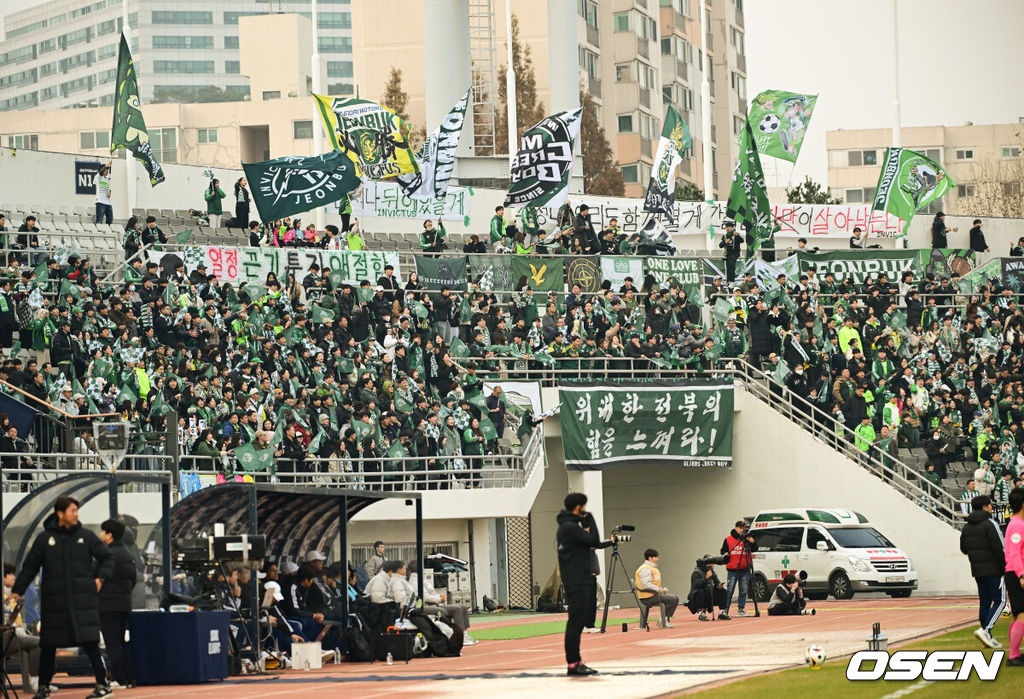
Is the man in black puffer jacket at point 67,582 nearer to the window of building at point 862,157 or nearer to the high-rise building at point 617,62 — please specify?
the high-rise building at point 617,62

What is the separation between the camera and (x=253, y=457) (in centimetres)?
3256

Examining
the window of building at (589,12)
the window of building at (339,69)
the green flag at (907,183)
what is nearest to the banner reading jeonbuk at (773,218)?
the green flag at (907,183)

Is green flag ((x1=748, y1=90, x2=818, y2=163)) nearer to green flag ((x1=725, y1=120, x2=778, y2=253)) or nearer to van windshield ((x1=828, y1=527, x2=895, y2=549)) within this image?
green flag ((x1=725, y1=120, x2=778, y2=253))

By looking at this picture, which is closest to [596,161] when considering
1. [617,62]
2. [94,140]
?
[617,62]

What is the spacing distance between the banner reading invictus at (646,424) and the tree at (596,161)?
39.2 metres

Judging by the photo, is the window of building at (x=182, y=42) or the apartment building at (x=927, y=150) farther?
the window of building at (x=182, y=42)

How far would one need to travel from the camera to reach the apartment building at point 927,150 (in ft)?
405

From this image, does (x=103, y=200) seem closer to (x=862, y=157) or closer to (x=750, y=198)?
(x=750, y=198)

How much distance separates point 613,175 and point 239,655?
2566 inches

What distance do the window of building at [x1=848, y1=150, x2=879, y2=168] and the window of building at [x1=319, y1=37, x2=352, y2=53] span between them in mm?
48357

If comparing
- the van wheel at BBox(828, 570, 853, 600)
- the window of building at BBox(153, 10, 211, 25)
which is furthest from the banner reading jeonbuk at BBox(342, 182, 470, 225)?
the window of building at BBox(153, 10, 211, 25)

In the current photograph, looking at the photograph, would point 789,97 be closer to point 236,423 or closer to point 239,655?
point 236,423

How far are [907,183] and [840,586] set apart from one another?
50.7 ft

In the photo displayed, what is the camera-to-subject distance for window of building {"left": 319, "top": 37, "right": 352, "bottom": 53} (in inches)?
6122
